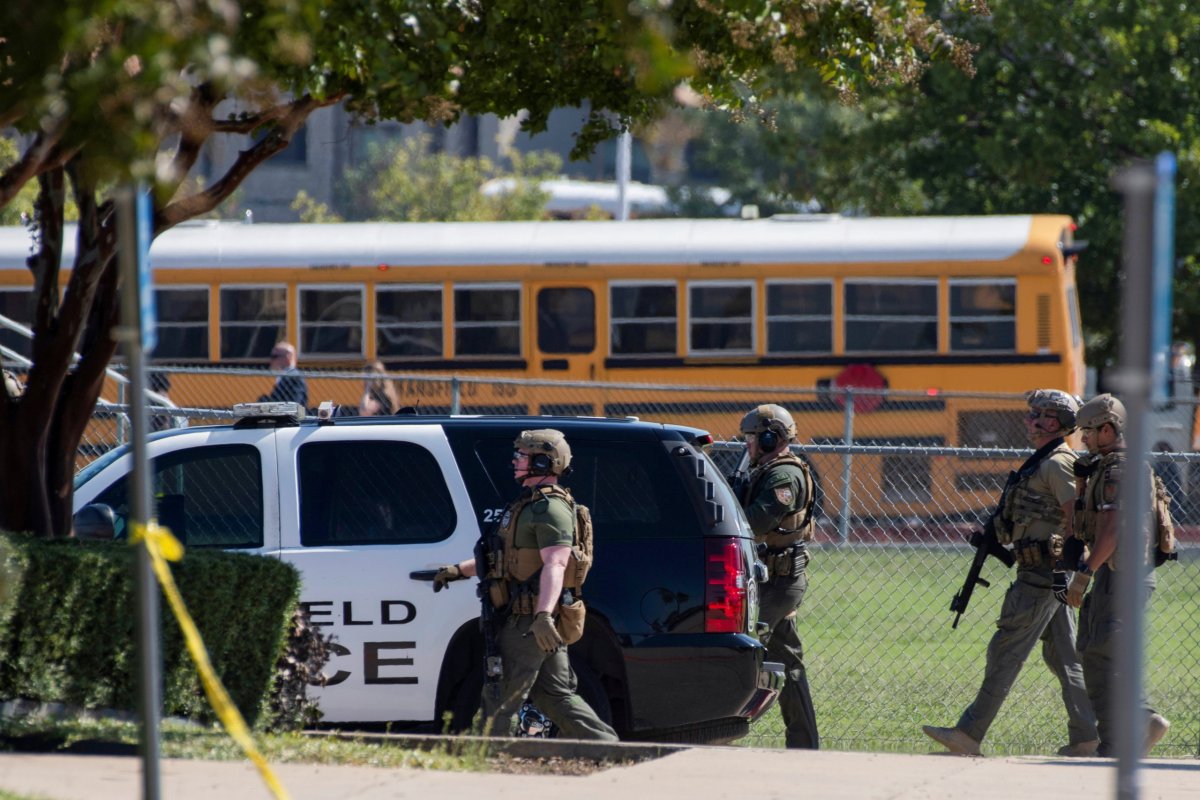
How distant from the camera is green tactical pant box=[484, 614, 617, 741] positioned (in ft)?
22.0

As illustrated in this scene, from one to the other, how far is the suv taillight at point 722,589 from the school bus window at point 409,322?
419 inches

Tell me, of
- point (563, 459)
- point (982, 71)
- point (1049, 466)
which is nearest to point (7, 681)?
point (563, 459)

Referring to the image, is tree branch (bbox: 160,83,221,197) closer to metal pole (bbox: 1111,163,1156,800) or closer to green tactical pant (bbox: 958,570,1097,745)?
green tactical pant (bbox: 958,570,1097,745)

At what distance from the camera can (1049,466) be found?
783 centimetres

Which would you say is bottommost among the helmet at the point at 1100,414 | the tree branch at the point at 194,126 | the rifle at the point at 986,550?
the rifle at the point at 986,550

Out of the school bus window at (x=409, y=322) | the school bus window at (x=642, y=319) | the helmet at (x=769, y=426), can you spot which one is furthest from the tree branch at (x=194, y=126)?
the school bus window at (x=642, y=319)

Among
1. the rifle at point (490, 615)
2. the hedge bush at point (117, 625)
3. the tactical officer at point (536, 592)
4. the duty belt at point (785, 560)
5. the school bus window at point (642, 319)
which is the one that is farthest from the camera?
the school bus window at point (642, 319)

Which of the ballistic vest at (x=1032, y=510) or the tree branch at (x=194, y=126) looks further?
the ballistic vest at (x=1032, y=510)

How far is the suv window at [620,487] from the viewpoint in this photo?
7293 mm

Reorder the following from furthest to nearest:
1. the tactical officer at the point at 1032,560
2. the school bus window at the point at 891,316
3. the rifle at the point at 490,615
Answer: the school bus window at the point at 891,316 < the tactical officer at the point at 1032,560 < the rifle at the point at 490,615

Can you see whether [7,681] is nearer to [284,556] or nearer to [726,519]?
[284,556]

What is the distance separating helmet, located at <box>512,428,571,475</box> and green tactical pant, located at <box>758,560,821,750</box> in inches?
71.0

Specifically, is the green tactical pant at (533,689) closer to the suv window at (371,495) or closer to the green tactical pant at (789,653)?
the suv window at (371,495)

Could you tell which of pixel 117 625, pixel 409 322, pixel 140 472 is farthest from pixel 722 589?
pixel 409 322
